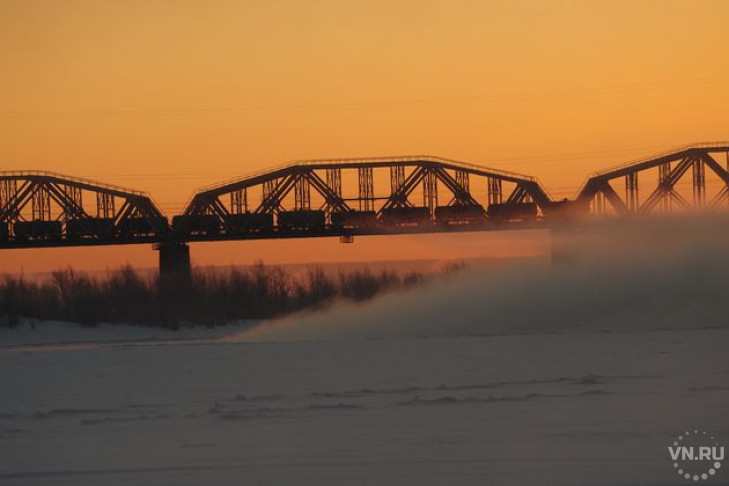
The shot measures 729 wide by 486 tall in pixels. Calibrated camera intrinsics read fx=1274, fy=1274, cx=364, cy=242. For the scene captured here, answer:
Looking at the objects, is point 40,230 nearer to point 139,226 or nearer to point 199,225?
point 139,226

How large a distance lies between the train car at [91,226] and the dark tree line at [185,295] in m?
23.6

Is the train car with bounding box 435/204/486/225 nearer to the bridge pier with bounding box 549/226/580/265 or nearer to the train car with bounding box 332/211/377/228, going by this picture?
the train car with bounding box 332/211/377/228

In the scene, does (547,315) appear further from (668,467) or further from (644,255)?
(668,467)

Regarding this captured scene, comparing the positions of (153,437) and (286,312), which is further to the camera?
(286,312)

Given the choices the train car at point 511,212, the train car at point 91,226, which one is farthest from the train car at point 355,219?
the train car at point 91,226

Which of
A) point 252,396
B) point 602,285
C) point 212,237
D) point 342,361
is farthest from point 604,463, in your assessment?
point 212,237

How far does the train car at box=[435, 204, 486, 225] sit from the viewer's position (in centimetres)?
9688

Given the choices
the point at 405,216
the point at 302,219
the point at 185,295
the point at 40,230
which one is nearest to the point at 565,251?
the point at 185,295

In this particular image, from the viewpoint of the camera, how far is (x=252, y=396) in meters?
24.3

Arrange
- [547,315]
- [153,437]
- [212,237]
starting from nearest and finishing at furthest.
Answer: [153,437] < [547,315] < [212,237]

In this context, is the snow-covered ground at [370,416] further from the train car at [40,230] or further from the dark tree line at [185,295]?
the train car at [40,230]

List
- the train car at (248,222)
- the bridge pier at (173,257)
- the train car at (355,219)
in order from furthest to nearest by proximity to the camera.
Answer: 1. the train car at (248,222)
2. the train car at (355,219)
3. the bridge pier at (173,257)

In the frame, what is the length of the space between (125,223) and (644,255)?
176 ft

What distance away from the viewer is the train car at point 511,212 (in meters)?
97.3
